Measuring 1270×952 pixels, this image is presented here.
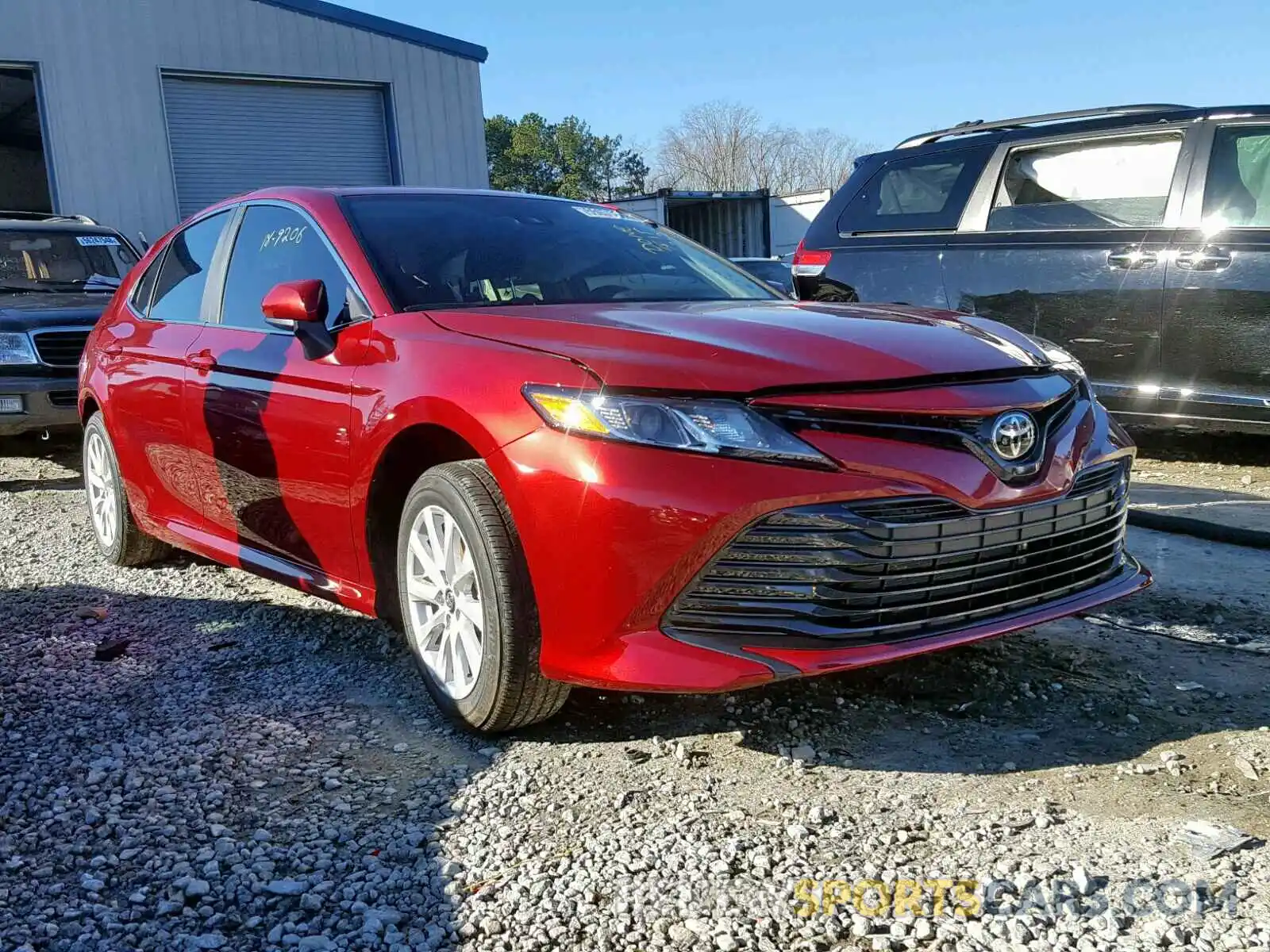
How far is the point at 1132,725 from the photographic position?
2865 mm

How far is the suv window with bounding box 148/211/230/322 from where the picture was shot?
14.1ft

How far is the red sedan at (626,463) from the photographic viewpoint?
2.52 m

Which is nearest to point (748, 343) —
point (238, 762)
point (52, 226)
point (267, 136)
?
point (238, 762)

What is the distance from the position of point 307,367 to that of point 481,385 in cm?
87

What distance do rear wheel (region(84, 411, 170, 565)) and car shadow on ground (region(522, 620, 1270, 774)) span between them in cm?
266

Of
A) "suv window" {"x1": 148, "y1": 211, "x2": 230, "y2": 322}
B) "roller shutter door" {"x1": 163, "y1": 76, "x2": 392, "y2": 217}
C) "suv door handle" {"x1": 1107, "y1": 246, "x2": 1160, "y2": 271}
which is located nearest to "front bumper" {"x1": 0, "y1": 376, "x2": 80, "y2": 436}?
"suv window" {"x1": 148, "y1": 211, "x2": 230, "y2": 322}

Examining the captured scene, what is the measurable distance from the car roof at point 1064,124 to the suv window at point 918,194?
0.08 metres

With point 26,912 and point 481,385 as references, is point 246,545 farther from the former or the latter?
point 26,912

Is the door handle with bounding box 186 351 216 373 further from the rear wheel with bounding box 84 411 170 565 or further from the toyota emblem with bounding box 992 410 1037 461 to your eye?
the toyota emblem with bounding box 992 410 1037 461

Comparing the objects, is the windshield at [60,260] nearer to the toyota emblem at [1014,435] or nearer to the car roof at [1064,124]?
the car roof at [1064,124]

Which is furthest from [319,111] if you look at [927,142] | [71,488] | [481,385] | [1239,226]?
[481,385]

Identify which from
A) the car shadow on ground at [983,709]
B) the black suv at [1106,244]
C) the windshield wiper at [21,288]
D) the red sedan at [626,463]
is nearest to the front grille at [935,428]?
the red sedan at [626,463]

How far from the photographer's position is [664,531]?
2.49m

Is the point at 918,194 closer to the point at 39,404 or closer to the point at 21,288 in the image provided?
the point at 39,404
